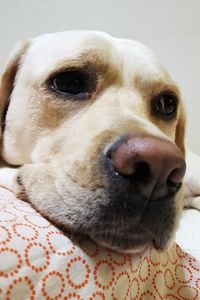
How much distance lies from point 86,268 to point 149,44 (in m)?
2.44

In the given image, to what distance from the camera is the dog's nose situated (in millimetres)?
725

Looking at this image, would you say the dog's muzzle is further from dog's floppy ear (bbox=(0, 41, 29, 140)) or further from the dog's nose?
dog's floppy ear (bbox=(0, 41, 29, 140))

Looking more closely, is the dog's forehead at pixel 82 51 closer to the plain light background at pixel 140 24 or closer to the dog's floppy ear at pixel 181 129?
the dog's floppy ear at pixel 181 129

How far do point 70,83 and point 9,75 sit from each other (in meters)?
0.34

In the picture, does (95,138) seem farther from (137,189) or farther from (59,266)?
(59,266)

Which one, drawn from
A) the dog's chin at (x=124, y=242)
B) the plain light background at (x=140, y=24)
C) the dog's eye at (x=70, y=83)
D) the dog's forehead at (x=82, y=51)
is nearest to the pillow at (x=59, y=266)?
the dog's chin at (x=124, y=242)

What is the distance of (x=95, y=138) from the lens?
36.1 inches

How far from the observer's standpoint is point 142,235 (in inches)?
31.8

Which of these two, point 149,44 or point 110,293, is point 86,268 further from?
point 149,44

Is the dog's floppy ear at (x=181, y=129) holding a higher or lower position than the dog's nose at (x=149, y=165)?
lower

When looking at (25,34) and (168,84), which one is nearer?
(168,84)

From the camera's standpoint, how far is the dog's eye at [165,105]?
138 centimetres

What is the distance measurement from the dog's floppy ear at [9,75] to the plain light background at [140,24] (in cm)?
150

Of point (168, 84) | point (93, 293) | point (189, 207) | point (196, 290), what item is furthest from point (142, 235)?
point (189, 207)
